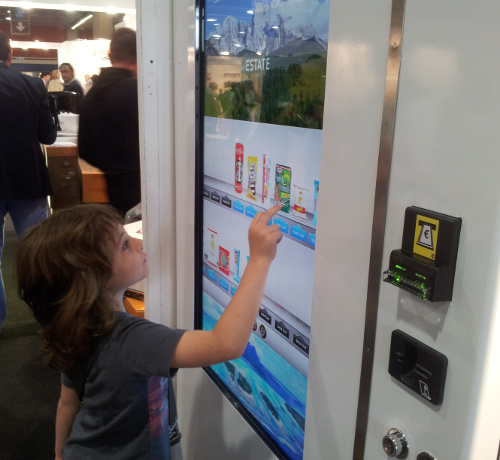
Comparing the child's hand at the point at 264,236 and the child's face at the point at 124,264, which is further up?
the child's hand at the point at 264,236

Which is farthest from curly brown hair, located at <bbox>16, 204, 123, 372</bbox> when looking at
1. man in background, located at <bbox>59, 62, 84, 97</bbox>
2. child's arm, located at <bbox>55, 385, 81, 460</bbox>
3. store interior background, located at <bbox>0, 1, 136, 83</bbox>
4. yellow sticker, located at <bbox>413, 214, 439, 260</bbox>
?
man in background, located at <bbox>59, 62, 84, 97</bbox>

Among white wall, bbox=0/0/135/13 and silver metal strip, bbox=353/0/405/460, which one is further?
white wall, bbox=0/0/135/13

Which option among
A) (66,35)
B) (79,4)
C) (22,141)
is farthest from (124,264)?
(66,35)

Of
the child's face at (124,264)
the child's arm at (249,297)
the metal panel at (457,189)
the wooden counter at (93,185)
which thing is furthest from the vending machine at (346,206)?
the wooden counter at (93,185)

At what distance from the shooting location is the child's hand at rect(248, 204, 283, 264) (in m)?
1.06

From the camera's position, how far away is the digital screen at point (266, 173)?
3.59 ft

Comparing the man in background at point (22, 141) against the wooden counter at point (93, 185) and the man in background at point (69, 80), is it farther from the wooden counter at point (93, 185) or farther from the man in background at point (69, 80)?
the man in background at point (69, 80)

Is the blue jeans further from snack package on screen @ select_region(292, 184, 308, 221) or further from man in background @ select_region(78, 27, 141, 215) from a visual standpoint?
snack package on screen @ select_region(292, 184, 308, 221)

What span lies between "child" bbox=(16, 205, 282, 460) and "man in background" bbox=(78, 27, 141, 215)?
1529 mm

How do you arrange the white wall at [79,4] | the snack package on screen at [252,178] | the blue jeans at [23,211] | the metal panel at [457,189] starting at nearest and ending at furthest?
the metal panel at [457,189]
the snack package on screen at [252,178]
the blue jeans at [23,211]
the white wall at [79,4]

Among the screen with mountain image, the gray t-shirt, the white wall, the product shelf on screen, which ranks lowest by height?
the gray t-shirt

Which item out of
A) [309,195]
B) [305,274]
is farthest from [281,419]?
[309,195]

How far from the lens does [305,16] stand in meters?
1.06

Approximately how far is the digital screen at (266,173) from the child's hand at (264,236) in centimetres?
9
